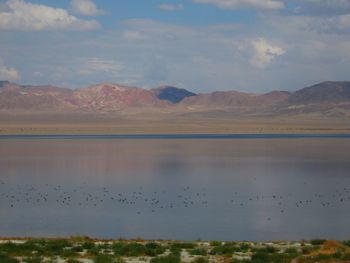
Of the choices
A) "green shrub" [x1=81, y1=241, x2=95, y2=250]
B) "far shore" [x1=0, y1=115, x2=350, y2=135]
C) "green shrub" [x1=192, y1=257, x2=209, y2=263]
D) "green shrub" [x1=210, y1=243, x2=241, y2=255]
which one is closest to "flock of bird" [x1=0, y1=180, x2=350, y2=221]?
"green shrub" [x1=81, y1=241, x2=95, y2=250]

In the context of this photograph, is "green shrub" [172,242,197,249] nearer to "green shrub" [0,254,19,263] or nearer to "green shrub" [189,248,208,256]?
"green shrub" [189,248,208,256]

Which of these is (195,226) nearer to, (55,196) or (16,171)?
(55,196)

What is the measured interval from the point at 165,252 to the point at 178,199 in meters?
15.9

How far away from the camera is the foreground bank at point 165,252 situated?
36.8 feet

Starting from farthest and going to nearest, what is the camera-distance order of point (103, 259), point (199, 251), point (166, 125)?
point (166, 125), point (199, 251), point (103, 259)

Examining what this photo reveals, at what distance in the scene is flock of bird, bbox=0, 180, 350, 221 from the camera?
26.1m

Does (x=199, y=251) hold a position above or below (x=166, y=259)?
below

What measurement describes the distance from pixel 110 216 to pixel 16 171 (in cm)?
2090

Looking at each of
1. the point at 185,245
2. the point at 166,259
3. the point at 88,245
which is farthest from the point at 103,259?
the point at 185,245

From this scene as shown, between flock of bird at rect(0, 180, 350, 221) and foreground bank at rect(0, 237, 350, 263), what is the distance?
36.4 feet

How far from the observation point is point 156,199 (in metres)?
28.3

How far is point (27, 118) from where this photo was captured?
619 feet

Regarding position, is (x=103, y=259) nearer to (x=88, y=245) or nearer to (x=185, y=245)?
(x=88, y=245)

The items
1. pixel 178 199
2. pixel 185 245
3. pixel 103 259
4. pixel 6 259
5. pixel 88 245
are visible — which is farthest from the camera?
pixel 178 199
